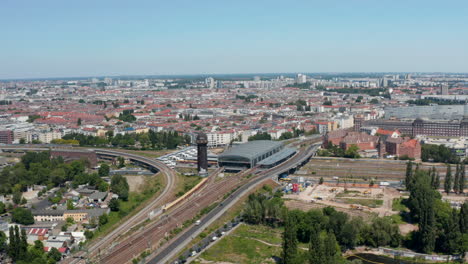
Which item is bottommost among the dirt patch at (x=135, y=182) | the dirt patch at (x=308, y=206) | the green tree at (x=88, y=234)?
the dirt patch at (x=135, y=182)

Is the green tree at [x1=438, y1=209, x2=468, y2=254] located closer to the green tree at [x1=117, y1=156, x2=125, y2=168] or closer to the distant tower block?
the distant tower block

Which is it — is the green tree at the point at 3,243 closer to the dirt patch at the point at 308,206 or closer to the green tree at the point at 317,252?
the green tree at the point at 317,252

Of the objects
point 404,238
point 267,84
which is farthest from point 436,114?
point 267,84

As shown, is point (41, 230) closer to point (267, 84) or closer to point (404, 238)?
point (404, 238)

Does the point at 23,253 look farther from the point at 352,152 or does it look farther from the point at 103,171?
the point at 352,152

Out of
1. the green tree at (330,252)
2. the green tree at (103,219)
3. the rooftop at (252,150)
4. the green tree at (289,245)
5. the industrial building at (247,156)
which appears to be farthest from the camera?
the rooftop at (252,150)

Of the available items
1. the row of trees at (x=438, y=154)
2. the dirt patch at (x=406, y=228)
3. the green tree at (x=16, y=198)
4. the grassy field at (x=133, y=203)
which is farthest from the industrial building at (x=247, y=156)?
the green tree at (x=16, y=198)

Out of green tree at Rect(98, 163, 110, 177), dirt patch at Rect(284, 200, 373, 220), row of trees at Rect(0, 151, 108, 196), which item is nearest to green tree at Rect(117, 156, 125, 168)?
green tree at Rect(98, 163, 110, 177)

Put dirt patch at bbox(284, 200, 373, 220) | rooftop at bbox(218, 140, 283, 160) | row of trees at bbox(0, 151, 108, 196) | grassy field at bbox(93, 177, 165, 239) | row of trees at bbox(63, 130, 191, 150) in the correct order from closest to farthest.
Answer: grassy field at bbox(93, 177, 165, 239)
dirt patch at bbox(284, 200, 373, 220)
row of trees at bbox(0, 151, 108, 196)
rooftop at bbox(218, 140, 283, 160)
row of trees at bbox(63, 130, 191, 150)
